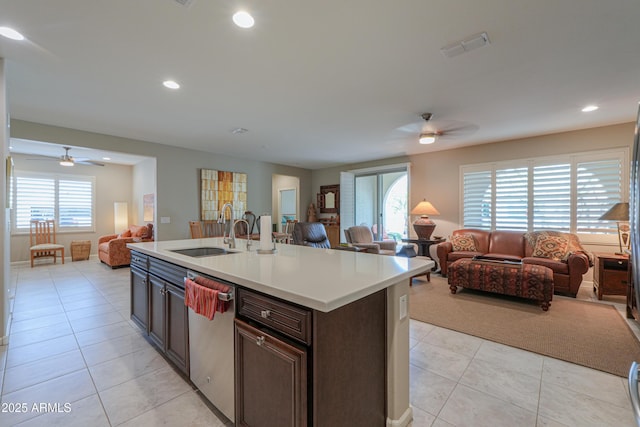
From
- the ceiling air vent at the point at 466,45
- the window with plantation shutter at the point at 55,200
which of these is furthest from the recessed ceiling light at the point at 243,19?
the window with plantation shutter at the point at 55,200

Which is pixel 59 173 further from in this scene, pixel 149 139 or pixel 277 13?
pixel 277 13

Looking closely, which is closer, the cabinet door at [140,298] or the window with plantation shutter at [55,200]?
the cabinet door at [140,298]

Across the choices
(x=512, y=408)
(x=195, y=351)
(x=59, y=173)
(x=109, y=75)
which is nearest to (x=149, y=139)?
(x=109, y=75)

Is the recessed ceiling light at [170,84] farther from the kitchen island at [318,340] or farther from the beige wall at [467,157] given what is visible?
the beige wall at [467,157]

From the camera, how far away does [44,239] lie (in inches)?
248

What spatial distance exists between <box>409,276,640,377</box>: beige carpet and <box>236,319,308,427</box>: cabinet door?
225 centimetres

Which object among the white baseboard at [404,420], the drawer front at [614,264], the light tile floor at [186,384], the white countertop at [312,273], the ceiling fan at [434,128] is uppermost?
the ceiling fan at [434,128]

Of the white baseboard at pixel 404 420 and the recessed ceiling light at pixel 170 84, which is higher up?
the recessed ceiling light at pixel 170 84

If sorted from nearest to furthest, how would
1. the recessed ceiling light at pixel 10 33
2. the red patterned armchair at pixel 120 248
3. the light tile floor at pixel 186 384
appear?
the light tile floor at pixel 186 384 < the recessed ceiling light at pixel 10 33 < the red patterned armchair at pixel 120 248

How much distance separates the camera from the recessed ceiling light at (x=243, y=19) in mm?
1832

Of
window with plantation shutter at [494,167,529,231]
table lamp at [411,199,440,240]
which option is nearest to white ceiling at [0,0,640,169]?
window with plantation shutter at [494,167,529,231]

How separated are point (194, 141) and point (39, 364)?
13.1ft

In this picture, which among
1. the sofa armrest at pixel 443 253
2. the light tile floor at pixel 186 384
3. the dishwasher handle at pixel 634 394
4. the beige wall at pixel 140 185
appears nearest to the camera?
the dishwasher handle at pixel 634 394

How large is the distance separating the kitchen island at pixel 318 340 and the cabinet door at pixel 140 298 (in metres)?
0.90
